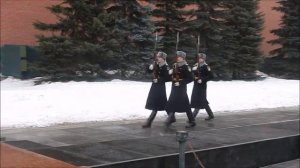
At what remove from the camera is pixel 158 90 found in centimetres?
1055

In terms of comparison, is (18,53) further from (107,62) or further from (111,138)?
(111,138)

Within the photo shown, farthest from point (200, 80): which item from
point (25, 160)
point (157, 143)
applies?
point (25, 160)

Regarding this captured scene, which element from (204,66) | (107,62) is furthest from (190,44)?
(204,66)

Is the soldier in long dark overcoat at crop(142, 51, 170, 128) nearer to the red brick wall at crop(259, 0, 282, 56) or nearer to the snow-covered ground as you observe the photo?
the snow-covered ground

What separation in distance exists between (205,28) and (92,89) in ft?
30.8

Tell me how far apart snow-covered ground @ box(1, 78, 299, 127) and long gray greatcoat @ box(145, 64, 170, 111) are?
180 cm

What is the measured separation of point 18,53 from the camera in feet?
63.7

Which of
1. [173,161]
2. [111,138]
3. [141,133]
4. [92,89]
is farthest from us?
[92,89]

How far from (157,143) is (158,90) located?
213 centimetres

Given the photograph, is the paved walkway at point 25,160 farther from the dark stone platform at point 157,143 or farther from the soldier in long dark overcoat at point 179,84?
the soldier in long dark overcoat at point 179,84

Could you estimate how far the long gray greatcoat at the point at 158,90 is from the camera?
34.4 feet

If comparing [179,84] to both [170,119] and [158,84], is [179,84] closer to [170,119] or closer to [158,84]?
[158,84]

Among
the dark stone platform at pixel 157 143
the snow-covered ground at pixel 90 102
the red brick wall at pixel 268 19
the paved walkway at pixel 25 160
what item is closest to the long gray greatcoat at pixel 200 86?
the dark stone platform at pixel 157 143

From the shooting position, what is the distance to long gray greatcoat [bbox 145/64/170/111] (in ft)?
34.4
